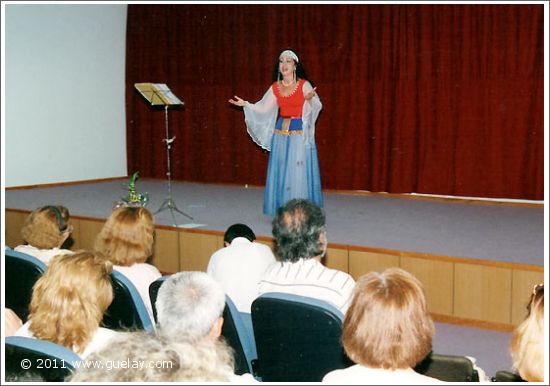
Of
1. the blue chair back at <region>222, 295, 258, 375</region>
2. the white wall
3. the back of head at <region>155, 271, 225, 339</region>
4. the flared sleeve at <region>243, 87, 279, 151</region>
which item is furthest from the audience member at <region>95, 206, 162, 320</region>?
the white wall

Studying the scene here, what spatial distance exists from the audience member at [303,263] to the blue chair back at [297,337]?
0.18 meters

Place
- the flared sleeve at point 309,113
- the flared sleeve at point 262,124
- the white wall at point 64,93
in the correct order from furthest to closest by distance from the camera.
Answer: the white wall at point 64,93
the flared sleeve at point 262,124
the flared sleeve at point 309,113

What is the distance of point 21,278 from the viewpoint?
295 cm

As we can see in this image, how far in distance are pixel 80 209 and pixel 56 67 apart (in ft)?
10.2

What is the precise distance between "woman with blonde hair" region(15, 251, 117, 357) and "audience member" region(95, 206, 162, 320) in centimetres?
85

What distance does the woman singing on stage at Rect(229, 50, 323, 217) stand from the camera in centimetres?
531

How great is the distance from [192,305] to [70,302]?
41 cm

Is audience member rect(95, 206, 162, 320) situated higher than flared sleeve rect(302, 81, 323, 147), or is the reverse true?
flared sleeve rect(302, 81, 323, 147)

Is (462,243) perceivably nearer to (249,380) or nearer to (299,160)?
(299,160)

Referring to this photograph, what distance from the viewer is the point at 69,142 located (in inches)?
352

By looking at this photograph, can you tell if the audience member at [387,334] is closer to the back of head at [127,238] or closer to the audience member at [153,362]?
the audience member at [153,362]

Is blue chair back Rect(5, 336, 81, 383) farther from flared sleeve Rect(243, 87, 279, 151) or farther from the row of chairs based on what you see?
flared sleeve Rect(243, 87, 279, 151)

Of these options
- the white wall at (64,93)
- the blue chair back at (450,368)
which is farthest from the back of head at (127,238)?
the white wall at (64,93)

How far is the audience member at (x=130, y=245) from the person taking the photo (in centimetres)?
285
